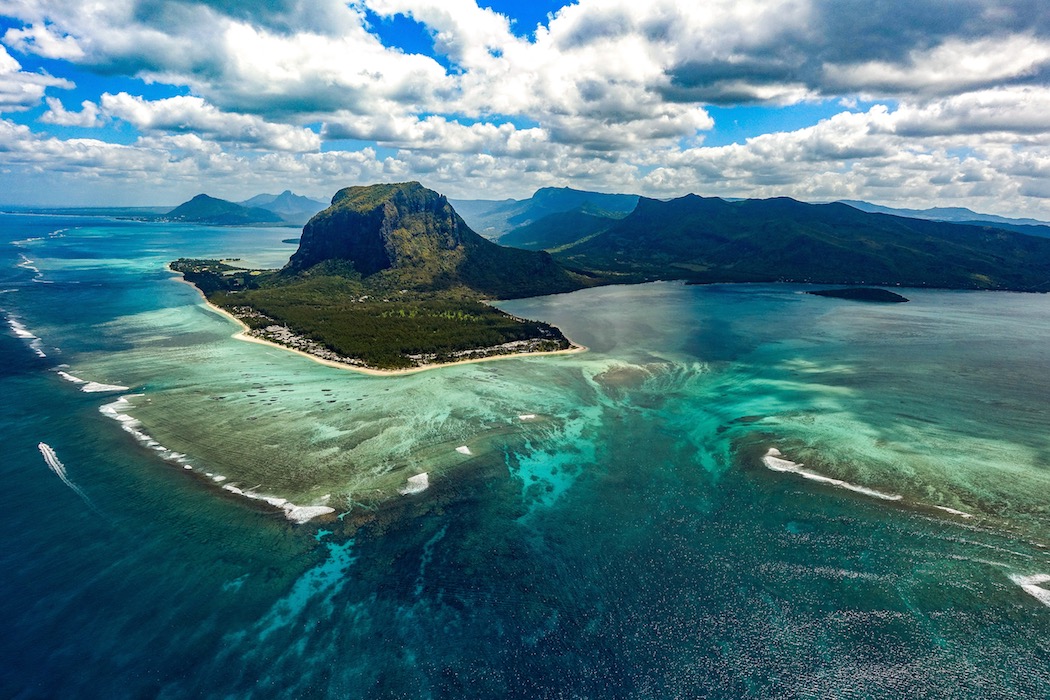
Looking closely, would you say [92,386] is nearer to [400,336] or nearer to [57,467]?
[57,467]

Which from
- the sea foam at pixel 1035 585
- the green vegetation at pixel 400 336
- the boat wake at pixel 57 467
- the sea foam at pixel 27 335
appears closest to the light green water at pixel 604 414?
the green vegetation at pixel 400 336

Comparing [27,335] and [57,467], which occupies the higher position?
[27,335]

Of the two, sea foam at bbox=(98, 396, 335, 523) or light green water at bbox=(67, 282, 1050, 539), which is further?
light green water at bbox=(67, 282, 1050, 539)

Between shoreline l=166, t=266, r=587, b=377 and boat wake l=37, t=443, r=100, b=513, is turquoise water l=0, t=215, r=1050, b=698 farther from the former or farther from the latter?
shoreline l=166, t=266, r=587, b=377

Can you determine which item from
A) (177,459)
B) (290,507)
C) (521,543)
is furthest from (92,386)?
(521,543)

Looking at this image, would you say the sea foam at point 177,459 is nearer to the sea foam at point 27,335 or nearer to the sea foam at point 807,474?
the sea foam at point 27,335

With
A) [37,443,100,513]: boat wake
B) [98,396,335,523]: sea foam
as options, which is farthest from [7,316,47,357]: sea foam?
[37,443,100,513]: boat wake

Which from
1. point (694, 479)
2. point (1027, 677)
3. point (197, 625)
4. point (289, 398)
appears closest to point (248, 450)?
point (289, 398)
